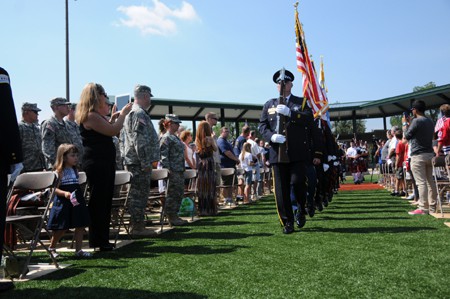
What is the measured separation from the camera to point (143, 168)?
7035 mm

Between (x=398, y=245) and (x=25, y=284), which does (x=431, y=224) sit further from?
(x=25, y=284)

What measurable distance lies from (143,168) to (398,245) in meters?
3.71

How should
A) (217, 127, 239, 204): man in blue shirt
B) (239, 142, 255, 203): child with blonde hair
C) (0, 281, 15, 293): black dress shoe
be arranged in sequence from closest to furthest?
1. (0, 281, 15, 293): black dress shoe
2. (217, 127, 239, 204): man in blue shirt
3. (239, 142, 255, 203): child with blonde hair

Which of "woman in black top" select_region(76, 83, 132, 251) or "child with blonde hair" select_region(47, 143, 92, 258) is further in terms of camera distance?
"woman in black top" select_region(76, 83, 132, 251)

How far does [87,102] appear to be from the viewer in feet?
19.1

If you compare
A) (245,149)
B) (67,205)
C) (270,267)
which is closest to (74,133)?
(67,205)

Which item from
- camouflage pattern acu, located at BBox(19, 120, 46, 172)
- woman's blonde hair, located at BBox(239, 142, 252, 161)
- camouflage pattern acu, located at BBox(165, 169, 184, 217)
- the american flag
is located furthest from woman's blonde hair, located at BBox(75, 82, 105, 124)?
woman's blonde hair, located at BBox(239, 142, 252, 161)

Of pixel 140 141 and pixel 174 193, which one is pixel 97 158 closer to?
pixel 140 141

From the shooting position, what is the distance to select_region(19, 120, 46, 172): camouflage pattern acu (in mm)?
7840

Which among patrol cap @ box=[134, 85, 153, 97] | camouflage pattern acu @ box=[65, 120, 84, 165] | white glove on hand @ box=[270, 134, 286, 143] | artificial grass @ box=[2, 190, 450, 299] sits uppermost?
patrol cap @ box=[134, 85, 153, 97]

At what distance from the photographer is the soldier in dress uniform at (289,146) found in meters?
7.02

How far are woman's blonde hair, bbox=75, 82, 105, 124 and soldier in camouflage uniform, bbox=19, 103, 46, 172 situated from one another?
8.23 feet

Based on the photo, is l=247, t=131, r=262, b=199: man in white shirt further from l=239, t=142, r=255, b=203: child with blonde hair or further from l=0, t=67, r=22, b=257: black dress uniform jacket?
l=0, t=67, r=22, b=257: black dress uniform jacket

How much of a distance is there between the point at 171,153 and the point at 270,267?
4.60m
